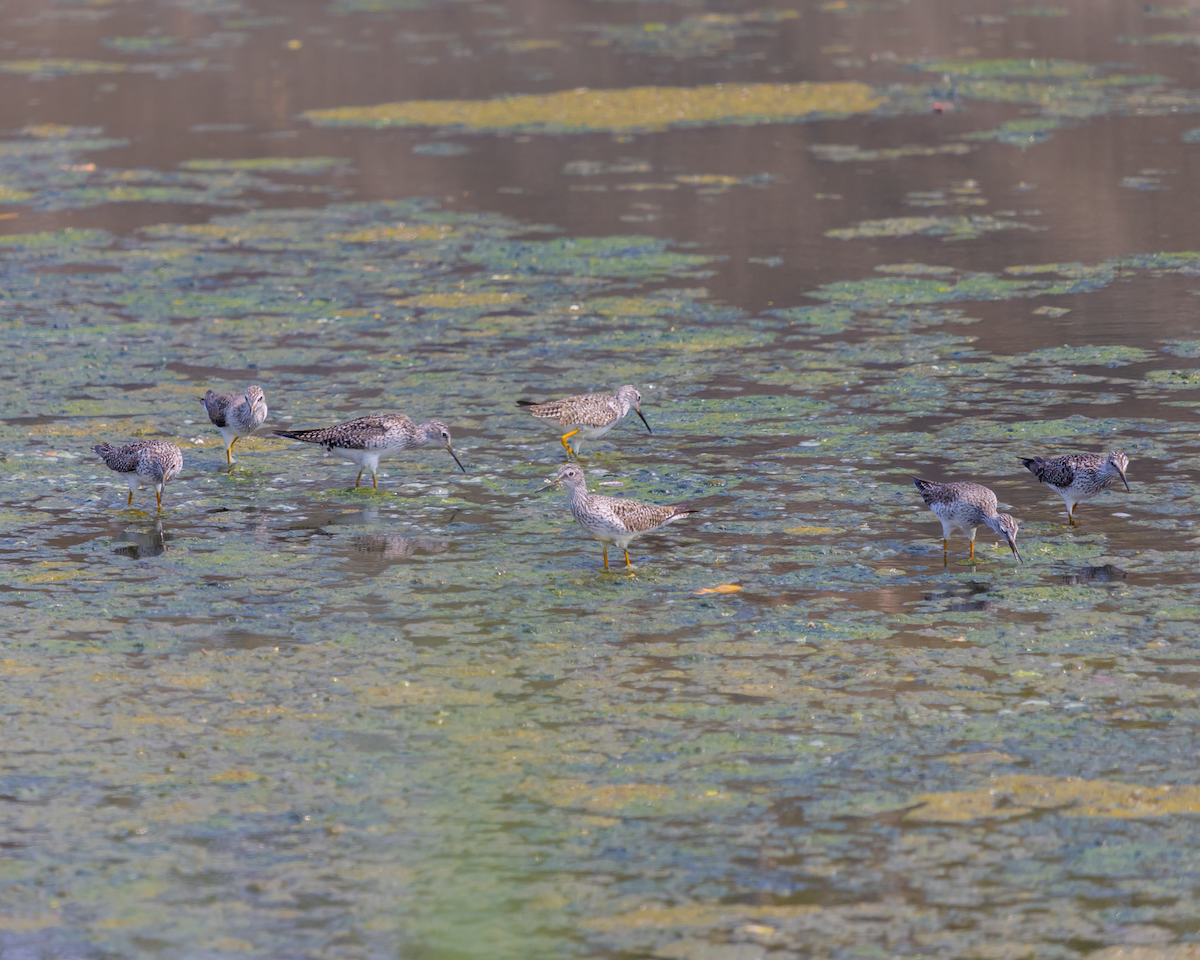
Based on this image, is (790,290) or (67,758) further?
(790,290)

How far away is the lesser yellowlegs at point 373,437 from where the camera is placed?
14633 mm

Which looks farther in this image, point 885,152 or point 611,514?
point 885,152

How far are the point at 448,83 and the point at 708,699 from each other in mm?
31075

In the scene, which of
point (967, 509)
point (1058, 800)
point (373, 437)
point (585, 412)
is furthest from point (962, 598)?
point (373, 437)

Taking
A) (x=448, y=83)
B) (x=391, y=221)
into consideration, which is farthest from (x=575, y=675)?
(x=448, y=83)

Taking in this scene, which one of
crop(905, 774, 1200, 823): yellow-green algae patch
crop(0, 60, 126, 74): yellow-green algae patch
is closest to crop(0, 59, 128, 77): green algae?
crop(0, 60, 126, 74): yellow-green algae patch

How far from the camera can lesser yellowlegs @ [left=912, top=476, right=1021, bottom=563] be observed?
1216 centimetres

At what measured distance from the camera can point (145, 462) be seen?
1399 centimetres

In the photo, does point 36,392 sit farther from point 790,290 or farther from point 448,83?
point 448,83

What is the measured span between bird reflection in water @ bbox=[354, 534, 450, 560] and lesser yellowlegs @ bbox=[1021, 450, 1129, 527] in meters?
5.03

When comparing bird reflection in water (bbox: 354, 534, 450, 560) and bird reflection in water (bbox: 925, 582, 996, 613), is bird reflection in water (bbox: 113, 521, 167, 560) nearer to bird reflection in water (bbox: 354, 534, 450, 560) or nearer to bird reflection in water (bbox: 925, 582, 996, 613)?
bird reflection in water (bbox: 354, 534, 450, 560)

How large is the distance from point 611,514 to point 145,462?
4.43m

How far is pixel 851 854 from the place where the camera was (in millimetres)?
8320

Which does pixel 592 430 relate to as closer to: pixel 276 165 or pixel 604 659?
pixel 604 659
